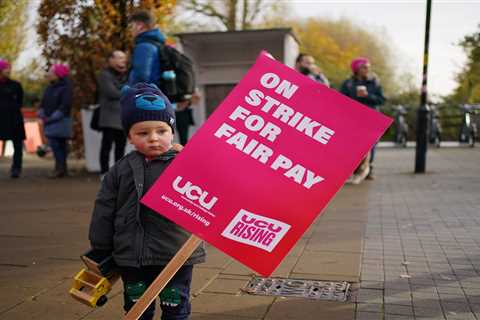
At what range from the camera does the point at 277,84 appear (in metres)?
2.40

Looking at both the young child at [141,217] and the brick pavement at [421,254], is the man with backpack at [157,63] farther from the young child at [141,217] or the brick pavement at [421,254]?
the young child at [141,217]

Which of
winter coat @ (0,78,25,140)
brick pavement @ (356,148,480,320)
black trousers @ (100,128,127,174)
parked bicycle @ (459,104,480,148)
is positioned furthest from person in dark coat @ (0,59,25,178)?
parked bicycle @ (459,104,480,148)

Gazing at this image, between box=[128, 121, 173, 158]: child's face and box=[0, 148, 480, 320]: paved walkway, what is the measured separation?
1107mm

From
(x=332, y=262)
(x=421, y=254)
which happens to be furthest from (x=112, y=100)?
(x=421, y=254)

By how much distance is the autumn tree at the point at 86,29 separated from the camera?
390 inches

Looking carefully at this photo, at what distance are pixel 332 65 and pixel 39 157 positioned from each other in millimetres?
27443

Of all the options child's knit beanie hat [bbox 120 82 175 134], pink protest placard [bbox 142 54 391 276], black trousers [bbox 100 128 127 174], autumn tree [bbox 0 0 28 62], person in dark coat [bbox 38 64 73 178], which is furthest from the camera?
autumn tree [bbox 0 0 28 62]

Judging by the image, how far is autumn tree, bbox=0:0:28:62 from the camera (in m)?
17.8

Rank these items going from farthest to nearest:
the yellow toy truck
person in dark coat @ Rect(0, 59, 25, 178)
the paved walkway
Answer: person in dark coat @ Rect(0, 59, 25, 178) → the paved walkway → the yellow toy truck

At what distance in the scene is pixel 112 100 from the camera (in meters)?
8.07

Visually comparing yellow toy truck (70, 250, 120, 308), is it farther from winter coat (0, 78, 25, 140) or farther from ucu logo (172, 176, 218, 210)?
winter coat (0, 78, 25, 140)

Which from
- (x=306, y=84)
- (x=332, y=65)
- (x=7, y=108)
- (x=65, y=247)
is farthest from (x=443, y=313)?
(x=332, y=65)

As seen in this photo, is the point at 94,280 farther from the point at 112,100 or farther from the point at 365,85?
the point at 365,85

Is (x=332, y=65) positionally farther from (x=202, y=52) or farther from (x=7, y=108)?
(x=7, y=108)
